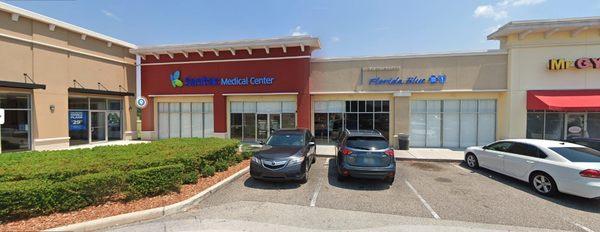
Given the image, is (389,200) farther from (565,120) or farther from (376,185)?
(565,120)

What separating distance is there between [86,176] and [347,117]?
1286cm

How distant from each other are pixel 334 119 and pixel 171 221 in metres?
12.1

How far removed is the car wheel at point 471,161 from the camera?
32.8 ft

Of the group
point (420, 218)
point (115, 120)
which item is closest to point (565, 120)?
point (420, 218)

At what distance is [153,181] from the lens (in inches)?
239

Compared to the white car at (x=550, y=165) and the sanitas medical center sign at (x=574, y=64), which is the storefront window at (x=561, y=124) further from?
the white car at (x=550, y=165)

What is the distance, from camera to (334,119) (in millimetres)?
16234

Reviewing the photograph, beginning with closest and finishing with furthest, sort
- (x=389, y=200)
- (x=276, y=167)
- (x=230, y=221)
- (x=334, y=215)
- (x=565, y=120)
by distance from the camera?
(x=230, y=221)
(x=334, y=215)
(x=389, y=200)
(x=276, y=167)
(x=565, y=120)

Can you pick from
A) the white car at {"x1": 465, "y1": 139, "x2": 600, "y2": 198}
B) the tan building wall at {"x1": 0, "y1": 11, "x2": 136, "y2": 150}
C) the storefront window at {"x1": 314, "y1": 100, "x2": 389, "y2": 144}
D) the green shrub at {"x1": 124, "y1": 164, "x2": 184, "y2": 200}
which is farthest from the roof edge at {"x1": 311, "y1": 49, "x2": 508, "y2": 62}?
the tan building wall at {"x1": 0, "y1": 11, "x2": 136, "y2": 150}

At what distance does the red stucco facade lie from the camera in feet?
52.1

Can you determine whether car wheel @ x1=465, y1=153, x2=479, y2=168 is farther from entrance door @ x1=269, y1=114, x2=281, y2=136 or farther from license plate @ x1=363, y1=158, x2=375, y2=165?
entrance door @ x1=269, y1=114, x2=281, y2=136

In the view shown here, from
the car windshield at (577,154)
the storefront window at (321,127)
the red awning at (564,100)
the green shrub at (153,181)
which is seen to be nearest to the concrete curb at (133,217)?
the green shrub at (153,181)

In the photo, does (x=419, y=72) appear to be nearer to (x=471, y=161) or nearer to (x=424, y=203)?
(x=471, y=161)

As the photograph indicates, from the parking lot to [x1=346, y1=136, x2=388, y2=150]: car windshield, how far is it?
1106 millimetres
